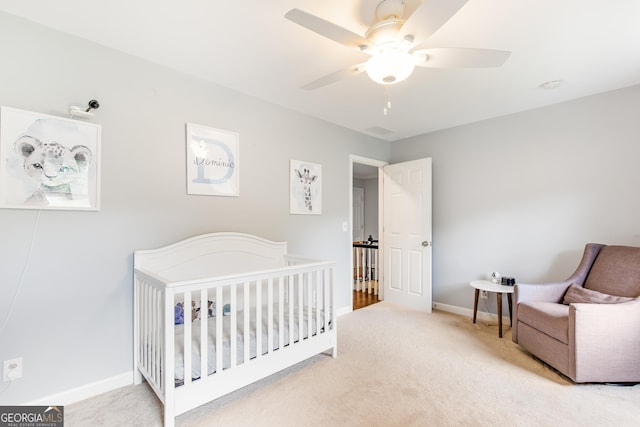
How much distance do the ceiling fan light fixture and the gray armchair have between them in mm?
2024

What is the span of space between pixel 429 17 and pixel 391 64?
0.32 meters

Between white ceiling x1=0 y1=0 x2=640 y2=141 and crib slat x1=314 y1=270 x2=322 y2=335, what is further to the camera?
crib slat x1=314 y1=270 x2=322 y2=335

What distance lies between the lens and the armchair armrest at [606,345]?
6.59ft

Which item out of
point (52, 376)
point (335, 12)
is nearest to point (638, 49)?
point (335, 12)

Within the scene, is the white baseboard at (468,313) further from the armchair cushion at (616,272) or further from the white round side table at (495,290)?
the armchair cushion at (616,272)

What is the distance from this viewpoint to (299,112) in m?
3.26

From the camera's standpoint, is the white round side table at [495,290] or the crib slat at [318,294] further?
the white round side table at [495,290]

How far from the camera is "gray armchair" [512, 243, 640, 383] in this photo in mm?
2012

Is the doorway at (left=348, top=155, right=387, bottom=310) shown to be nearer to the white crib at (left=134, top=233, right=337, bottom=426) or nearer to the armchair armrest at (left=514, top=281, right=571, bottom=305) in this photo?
the armchair armrest at (left=514, top=281, right=571, bottom=305)

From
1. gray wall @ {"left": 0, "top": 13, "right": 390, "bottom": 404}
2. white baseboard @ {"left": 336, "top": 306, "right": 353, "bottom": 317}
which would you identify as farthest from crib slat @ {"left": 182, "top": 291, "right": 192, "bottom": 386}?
white baseboard @ {"left": 336, "top": 306, "right": 353, "bottom": 317}

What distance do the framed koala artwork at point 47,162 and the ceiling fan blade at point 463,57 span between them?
2146mm

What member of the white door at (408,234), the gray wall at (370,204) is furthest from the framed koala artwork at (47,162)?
the gray wall at (370,204)

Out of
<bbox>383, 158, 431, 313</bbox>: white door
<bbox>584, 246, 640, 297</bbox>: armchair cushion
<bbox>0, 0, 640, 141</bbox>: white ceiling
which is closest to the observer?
<bbox>0, 0, 640, 141</bbox>: white ceiling

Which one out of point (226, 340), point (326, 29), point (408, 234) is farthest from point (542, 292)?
point (326, 29)
